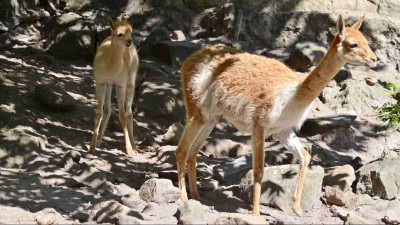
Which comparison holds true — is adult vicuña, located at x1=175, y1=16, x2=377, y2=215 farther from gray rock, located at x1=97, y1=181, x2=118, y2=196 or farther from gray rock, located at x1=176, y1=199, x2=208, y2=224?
gray rock, located at x1=97, y1=181, x2=118, y2=196

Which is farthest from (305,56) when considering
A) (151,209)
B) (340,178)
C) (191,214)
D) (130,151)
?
(191,214)

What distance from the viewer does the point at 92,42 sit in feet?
44.2

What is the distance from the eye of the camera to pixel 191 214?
6215mm

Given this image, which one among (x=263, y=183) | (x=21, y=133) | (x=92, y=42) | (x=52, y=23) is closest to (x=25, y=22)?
(x=52, y=23)

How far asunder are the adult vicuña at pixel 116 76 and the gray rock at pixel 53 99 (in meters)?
0.74

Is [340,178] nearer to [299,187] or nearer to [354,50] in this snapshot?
[299,187]

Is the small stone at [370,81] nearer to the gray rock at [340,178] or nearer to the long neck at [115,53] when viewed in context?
the gray rock at [340,178]

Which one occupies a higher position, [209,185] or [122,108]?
[122,108]

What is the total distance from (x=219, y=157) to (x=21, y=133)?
2.94 m

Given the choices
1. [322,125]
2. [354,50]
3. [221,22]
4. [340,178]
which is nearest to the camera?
[354,50]

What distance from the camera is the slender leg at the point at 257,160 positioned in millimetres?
6418

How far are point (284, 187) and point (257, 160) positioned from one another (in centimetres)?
62

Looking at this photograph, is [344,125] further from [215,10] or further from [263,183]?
[215,10]

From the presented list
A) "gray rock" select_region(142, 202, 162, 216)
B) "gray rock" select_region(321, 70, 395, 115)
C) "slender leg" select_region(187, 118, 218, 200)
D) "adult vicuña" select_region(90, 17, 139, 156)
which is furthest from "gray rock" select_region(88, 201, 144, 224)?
"gray rock" select_region(321, 70, 395, 115)
